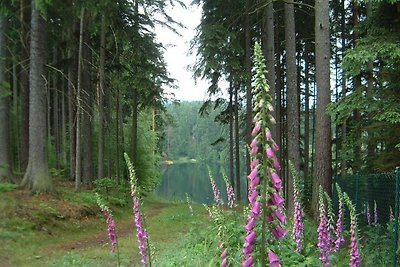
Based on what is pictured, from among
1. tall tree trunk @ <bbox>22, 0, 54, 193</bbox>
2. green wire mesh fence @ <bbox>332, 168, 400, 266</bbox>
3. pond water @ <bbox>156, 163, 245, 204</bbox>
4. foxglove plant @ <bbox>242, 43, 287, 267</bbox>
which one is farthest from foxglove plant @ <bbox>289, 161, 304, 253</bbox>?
pond water @ <bbox>156, 163, 245, 204</bbox>

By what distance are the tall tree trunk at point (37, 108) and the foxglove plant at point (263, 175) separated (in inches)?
453

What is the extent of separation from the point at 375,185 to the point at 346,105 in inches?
69.4

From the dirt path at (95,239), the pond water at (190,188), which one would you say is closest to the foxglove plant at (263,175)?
the dirt path at (95,239)

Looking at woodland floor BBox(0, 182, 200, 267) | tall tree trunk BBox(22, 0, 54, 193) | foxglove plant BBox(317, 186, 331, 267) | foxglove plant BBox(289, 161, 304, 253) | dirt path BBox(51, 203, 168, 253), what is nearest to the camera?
foxglove plant BBox(317, 186, 331, 267)

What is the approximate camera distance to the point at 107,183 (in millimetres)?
17312

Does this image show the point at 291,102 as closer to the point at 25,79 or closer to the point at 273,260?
the point at 25,79

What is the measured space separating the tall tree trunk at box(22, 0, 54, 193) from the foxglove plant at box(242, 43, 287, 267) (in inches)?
453

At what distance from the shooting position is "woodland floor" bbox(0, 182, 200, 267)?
930cm

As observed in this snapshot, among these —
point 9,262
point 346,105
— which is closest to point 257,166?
point 346,105

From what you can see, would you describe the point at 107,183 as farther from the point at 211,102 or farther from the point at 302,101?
the point at 302,101

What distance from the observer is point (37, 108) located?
501 inches

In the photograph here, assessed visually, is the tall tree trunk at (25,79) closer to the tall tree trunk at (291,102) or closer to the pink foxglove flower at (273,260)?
the tall tree trunk at (291,102)

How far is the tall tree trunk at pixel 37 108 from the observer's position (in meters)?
12.8

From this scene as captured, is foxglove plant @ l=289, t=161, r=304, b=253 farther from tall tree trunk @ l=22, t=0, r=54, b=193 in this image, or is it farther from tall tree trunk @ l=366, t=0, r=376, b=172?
tall tree trunk @ l=22, t=0, r=54, b=193
